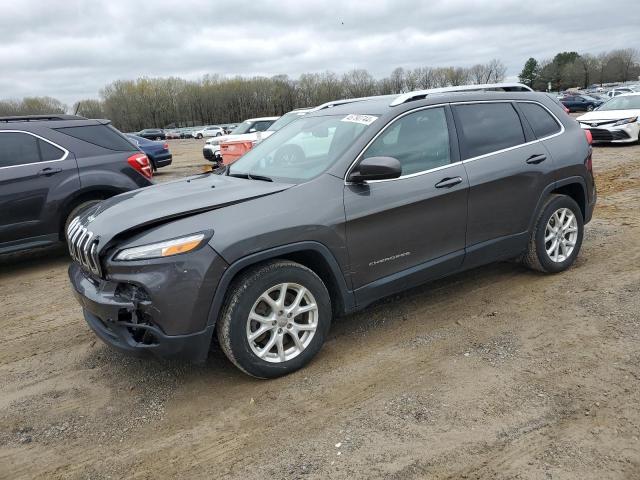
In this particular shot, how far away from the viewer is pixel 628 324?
4.03 m

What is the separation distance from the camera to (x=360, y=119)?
4113 mm

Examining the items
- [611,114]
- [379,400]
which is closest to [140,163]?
[379,400]

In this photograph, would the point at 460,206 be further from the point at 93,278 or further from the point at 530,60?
the point at 530,60

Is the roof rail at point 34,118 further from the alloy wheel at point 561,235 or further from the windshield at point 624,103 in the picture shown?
the windshield at point 624,103

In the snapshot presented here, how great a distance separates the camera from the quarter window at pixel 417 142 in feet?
13.0

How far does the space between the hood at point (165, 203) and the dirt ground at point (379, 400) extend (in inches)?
42.2

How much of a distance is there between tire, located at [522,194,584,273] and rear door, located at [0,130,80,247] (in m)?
5.25

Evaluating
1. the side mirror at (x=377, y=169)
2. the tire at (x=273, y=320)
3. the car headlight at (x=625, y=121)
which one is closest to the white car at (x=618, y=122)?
the car headlight at (x=625, y=121)

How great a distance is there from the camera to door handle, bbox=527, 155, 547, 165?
4.71 meters

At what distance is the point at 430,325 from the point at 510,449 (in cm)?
157

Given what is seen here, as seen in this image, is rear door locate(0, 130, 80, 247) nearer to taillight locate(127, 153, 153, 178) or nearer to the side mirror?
taillight locate(127, 153, 153, 178)

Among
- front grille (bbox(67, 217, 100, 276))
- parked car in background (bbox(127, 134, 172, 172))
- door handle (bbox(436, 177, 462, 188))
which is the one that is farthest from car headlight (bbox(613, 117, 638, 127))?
front grille (bbox(67, 217, 100, 276))

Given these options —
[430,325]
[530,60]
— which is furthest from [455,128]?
[530,60]

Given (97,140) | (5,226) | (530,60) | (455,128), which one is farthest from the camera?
(530,60)
